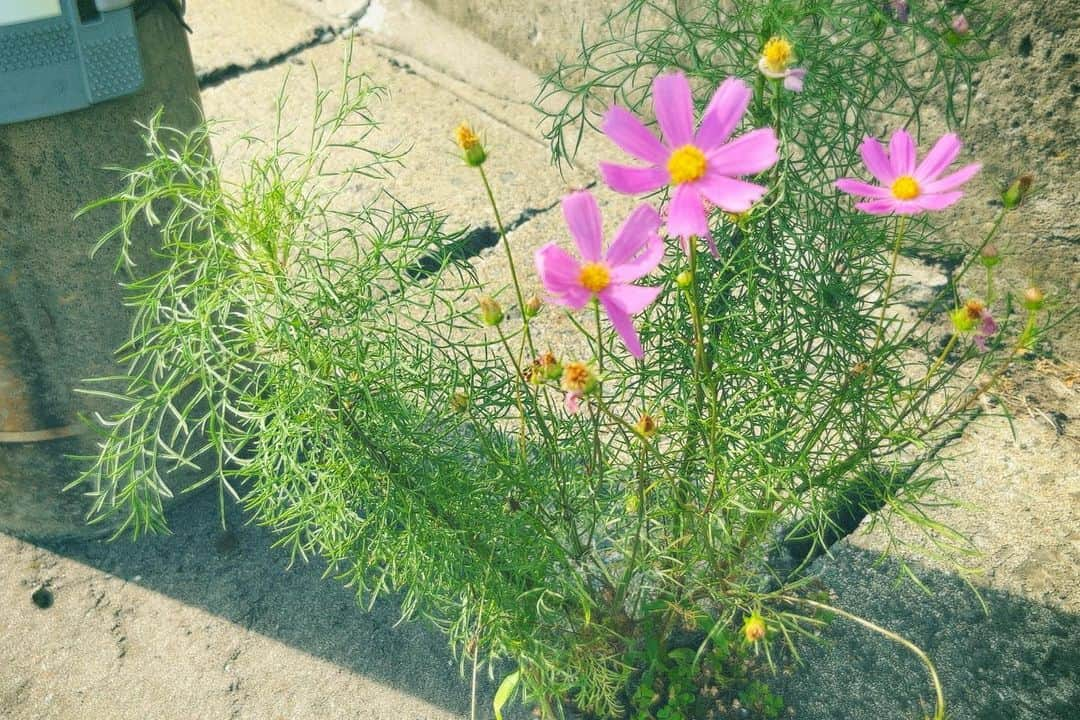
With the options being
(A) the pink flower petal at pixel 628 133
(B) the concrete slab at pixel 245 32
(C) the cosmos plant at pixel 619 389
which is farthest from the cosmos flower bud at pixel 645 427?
(B) the concrete slab at pixel 245 32

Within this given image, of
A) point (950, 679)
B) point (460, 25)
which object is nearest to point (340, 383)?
point (950, 679)

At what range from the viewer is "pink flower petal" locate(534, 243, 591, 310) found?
887mm

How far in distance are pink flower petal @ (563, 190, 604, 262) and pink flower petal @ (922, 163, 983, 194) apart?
1.18 ft

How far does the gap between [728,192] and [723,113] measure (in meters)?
0.07

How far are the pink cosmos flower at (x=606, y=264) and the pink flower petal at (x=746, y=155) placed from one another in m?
0.07

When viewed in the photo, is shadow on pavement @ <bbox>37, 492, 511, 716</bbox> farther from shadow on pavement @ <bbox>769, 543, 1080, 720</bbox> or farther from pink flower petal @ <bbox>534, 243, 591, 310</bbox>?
pink flower petal @ <bbox>534, 243, 591, 310</bbox>

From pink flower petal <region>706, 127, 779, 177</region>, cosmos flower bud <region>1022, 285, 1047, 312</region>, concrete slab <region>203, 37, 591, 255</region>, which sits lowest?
concrete slab <region>203, 37, 591, 255</region>

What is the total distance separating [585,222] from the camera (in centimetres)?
94

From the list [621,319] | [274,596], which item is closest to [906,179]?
[621,319]

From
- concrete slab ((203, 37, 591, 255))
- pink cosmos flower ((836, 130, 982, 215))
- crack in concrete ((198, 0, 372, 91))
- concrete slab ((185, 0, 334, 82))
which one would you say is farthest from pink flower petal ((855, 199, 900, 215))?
concrete slab ((185, 0, 334, 82))

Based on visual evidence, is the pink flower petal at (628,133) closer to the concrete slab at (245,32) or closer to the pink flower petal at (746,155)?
the pink flower petal at (746,155)

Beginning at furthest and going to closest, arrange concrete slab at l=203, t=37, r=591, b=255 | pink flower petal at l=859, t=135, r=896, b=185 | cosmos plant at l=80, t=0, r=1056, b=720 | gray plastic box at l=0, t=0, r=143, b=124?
concrete slab at l=203, t=37, r=591, b=255, gray plastic box at l=0, t=0, r=143, b=124, cosmos plant at l=80, t=0, r=1056, b=720, pink flower petal at l=859, t=135, r=896, b=185

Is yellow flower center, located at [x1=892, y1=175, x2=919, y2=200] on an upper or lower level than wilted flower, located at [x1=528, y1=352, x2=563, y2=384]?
upper

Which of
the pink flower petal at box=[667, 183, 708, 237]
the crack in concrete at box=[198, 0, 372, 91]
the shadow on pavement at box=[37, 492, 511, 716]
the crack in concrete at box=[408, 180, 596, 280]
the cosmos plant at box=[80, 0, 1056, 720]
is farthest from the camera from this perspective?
the crack in concrete at box=[198, 0, 372, 91]
